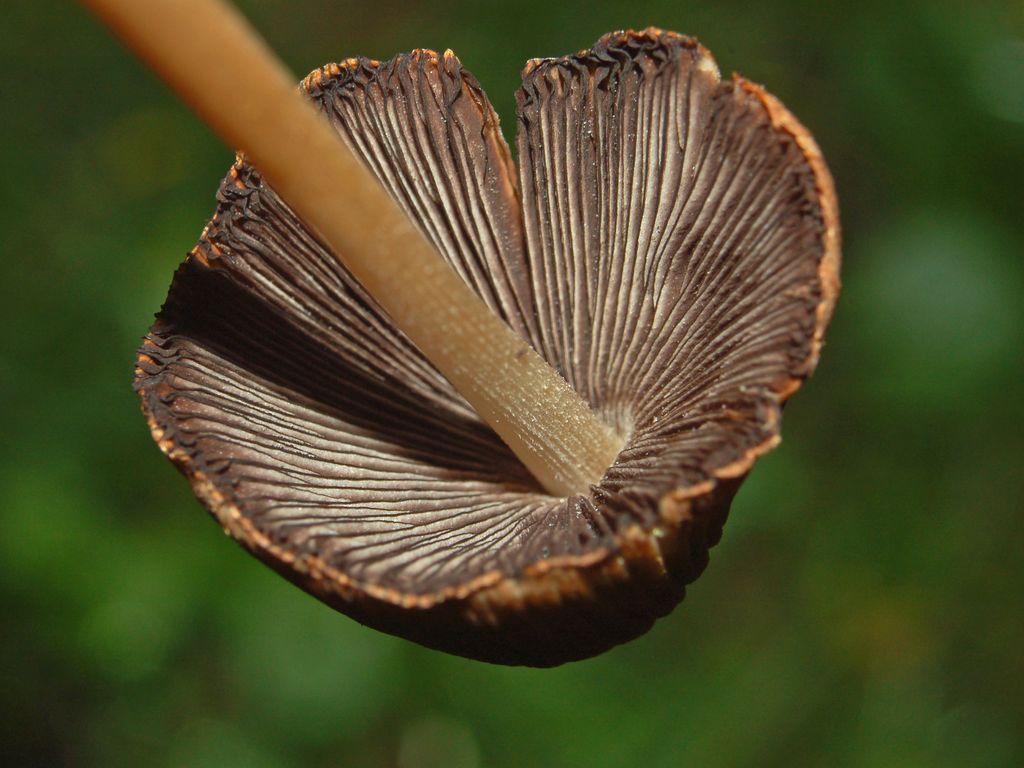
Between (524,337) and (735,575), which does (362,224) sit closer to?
(524,337)

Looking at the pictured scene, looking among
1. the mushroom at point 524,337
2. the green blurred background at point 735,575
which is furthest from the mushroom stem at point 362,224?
the green blurred background at point 735,575

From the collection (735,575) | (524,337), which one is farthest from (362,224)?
(735,575)

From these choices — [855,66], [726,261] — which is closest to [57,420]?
[726,261]

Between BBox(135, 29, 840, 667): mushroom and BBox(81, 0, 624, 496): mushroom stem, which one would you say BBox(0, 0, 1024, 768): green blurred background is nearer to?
BBox(135, 29, 840, 667): mushroom

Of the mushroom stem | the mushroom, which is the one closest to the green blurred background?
the mushroom

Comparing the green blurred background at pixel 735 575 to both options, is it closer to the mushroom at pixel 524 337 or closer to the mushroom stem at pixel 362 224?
the mushroom at pixel 524 337

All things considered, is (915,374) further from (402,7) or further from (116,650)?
(402,7)
